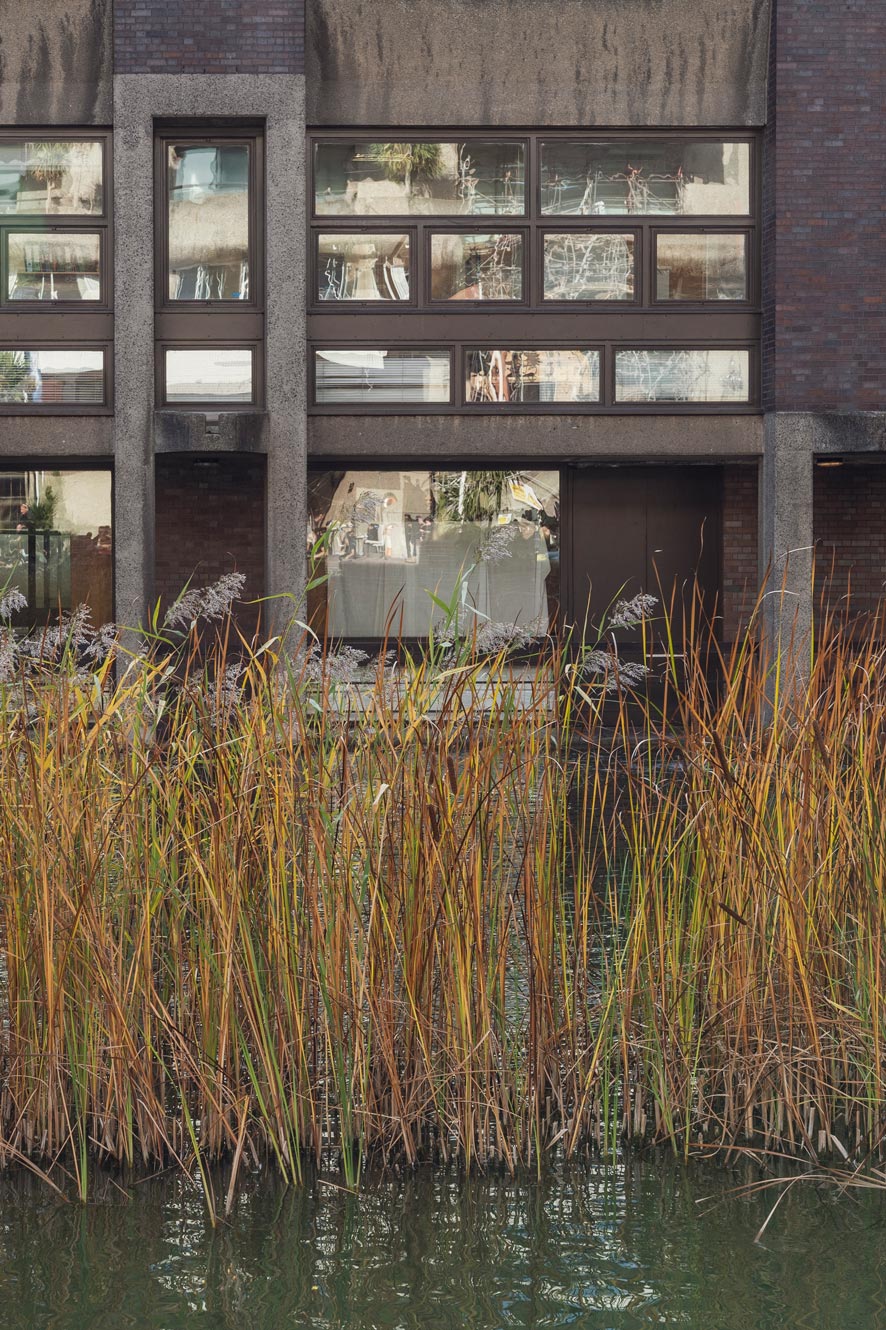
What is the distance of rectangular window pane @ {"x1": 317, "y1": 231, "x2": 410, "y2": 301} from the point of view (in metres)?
15.5

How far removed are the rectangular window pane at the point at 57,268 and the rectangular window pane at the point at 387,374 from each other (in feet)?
7.62

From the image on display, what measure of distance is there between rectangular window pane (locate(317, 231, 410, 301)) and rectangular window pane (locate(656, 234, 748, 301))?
2500 millimetres

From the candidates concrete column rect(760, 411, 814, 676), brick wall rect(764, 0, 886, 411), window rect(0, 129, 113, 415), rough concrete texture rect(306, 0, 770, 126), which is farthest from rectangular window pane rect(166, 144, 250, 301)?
Result: concrete column rect(760, 411, 814, 676)

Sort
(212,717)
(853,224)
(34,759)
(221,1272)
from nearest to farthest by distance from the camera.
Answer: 1. (221,1272)
2. (34,759)
3. (212,717)
4. (853,224)

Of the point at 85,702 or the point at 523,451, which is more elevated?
the point at 523,451

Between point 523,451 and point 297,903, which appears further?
point 523,451

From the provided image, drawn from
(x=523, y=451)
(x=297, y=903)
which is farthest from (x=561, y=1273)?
(x=523, y=451)

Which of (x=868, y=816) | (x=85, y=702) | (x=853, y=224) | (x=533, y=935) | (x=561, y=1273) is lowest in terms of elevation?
(x=561, y=1273)

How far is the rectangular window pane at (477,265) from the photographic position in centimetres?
1554

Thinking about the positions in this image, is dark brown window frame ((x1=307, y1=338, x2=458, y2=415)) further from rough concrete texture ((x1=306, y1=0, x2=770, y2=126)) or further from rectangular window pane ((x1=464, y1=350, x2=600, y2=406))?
rough concrete texture ((x1=306, y1=0, x2=770, y2=126))

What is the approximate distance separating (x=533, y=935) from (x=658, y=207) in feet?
41.9

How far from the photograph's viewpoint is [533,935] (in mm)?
4035

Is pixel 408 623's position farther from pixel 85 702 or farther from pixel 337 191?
pixel 85 702

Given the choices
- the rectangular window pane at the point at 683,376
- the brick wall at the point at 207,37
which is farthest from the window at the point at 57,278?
the rectangular window pane at the point at 683,376
